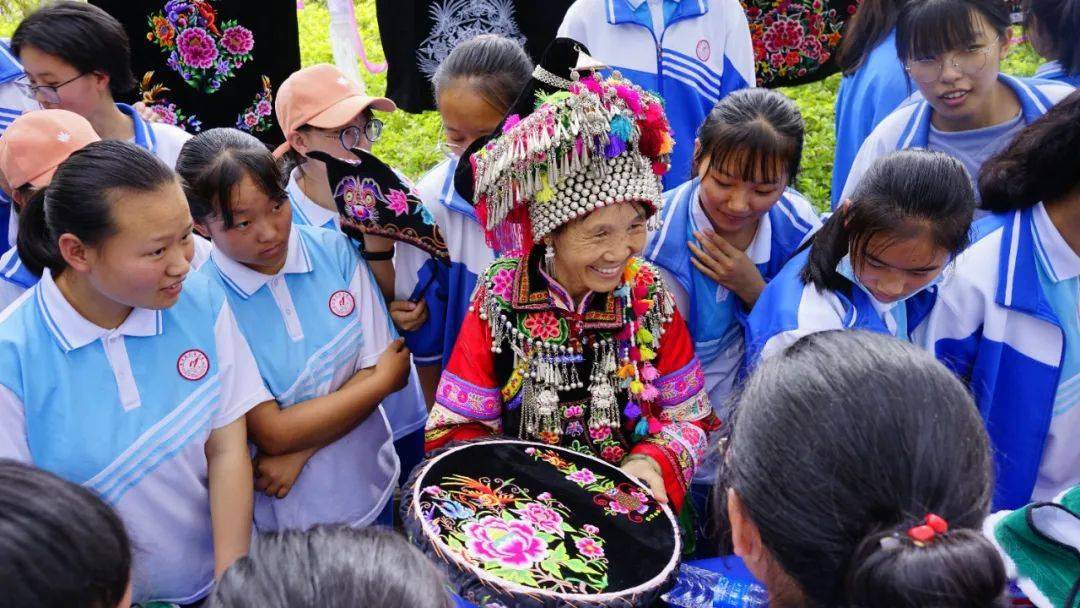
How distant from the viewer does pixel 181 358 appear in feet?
7.16

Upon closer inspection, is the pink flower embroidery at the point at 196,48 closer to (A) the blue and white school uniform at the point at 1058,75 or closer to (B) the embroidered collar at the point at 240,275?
(B) the embroidered collar at the point at 240,275

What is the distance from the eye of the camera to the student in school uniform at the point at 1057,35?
3604mm

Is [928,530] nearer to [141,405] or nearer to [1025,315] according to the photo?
[1025,315]

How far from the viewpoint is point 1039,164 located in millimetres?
2369

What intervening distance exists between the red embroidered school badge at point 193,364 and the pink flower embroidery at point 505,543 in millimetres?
846

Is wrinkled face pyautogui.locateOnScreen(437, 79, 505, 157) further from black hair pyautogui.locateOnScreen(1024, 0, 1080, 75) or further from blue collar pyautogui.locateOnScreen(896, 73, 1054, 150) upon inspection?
black hair pyautogui.locateOnScreen(1024, 0, 1080, 75)

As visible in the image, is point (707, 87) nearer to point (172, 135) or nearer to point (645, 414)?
point (645, 414)

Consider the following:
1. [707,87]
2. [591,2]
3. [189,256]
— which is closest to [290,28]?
[591,2]

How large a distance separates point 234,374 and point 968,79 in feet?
8.27

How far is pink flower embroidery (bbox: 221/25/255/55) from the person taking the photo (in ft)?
14.1

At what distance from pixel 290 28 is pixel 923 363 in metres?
4.01

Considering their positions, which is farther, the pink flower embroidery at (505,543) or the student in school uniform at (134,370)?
the student in school uniform at (134,370)

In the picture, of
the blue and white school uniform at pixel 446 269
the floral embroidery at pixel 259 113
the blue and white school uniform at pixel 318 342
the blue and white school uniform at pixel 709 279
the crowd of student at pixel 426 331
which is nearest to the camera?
the crowd of student at pixel 426 331

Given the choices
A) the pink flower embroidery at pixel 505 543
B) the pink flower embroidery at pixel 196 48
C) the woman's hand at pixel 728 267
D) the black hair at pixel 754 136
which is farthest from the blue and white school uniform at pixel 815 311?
the pink flower embroidery at pixel 196 48
